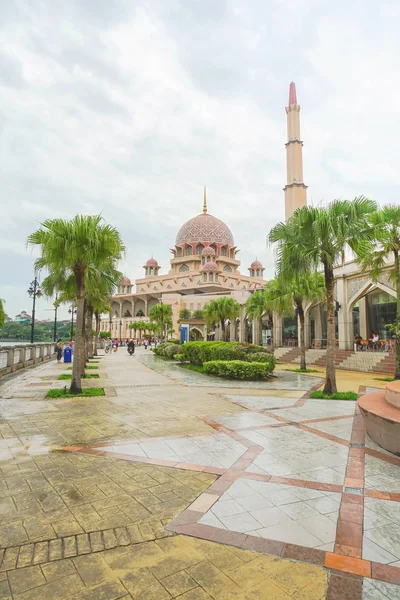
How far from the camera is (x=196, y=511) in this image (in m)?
3.65

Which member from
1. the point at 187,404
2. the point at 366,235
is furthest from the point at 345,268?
the point at 187,404

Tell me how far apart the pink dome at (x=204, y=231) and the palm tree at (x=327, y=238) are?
78697 millimetres

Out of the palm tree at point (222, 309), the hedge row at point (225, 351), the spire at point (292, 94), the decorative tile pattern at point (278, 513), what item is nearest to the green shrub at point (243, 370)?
the hedge row at point (225, 351)

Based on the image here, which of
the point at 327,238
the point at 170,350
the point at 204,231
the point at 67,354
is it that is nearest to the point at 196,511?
the point at 327,238

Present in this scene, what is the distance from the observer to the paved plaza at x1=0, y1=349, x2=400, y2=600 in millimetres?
2633

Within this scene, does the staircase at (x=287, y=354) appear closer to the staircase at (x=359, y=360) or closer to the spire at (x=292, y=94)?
the staircase at (x=359, y=360)

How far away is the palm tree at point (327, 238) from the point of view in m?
10.8

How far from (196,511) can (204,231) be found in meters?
89.0

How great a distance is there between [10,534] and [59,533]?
422mm

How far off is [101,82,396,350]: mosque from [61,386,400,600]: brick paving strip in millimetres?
24233

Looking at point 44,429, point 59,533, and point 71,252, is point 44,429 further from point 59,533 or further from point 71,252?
point 71,252

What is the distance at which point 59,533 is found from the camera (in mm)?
3256

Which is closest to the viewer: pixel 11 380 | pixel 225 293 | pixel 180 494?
pixel 180 494

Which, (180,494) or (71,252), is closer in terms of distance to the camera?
(180,494)
